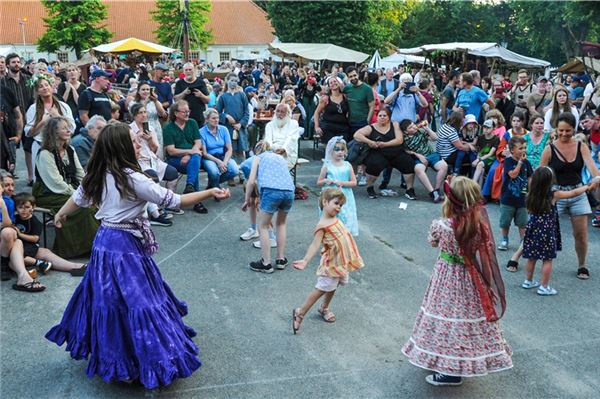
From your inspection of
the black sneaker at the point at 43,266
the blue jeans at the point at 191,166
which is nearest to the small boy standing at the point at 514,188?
the blue jeans at the point at 191,166

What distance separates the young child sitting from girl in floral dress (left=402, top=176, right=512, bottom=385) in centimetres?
396

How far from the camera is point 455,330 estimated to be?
446cm

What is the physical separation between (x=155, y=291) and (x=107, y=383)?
2.44ft

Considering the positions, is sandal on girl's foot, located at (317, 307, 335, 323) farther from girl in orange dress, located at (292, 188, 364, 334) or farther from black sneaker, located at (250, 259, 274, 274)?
black sneaker, located at (250, 259, 274, 274)

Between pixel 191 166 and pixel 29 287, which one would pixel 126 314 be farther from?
pixel 191 166

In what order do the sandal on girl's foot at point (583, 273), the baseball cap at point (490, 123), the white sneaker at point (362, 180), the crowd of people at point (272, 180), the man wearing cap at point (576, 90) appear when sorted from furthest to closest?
the man wearing cap at point (576, 90), the white sneaker at point (362, 180), the baseball cap at point (490, 123), the sandal on girl's foot at point (583, 273), the crowd of people at point (272, 180)

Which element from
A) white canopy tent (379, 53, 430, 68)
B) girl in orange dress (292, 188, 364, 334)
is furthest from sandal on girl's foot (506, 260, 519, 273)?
white canopy tent (379, 53, 430, 68)

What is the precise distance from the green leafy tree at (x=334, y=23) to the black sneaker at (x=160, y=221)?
3356 cm

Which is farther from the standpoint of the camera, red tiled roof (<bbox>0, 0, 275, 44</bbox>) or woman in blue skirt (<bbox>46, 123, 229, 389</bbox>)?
red tiled roof (<bbox>0, 0, 275, 44</bbox>)

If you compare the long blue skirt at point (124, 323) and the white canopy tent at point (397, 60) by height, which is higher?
the white canopy tent at point (397, 60)

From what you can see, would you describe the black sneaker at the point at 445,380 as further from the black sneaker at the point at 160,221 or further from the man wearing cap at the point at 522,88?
the man wearing cap at the point at 522,88

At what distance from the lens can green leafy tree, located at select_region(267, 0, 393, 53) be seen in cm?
4069

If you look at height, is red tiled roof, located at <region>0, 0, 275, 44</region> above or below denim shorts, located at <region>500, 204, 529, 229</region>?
above

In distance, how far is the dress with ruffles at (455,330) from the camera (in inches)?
175
